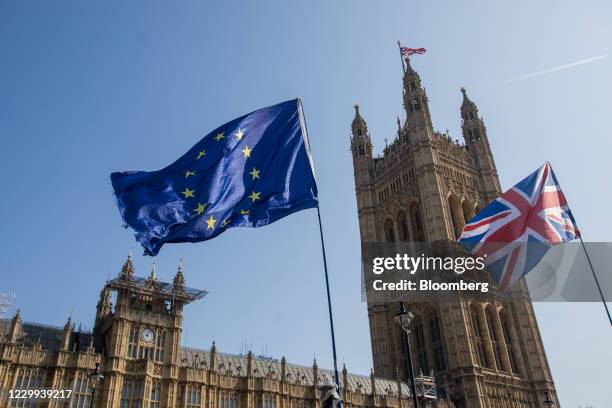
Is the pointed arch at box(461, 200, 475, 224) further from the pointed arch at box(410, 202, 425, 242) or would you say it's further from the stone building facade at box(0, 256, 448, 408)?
the stone building facade at box(0, 256, 448, 408)

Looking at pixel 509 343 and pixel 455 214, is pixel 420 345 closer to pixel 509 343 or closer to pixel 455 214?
pixel 509 343

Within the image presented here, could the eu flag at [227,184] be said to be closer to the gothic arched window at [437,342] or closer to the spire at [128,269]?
the spire at [128,269]

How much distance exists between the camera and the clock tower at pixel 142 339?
4612cm

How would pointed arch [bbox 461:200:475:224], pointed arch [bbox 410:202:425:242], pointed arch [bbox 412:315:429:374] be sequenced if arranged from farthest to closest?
pointed arch [bbox 461:200:475:224] < pointed arch [bbox 410:202:425:242] < pointed arch [bbox 412:315:429:374]

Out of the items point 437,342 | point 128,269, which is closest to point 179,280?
point 128,269

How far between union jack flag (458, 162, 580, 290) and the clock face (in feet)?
103

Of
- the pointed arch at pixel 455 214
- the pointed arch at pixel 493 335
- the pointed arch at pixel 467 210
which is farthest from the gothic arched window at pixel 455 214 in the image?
the pointed arch at pixel 493 335

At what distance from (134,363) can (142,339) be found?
7.89ft

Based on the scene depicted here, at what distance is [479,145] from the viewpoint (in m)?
102

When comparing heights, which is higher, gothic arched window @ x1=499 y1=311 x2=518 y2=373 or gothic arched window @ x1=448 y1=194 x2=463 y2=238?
gothic arched window @ x1=448 y1=194 x2=463 y2=238

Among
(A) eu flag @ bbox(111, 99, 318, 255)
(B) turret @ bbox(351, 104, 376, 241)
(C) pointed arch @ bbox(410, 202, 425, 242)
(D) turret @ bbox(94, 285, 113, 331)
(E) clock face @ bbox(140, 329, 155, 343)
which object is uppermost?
(B) turret @ bbox(351, 104, 376, 241)

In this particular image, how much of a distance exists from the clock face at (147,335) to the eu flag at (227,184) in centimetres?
3124

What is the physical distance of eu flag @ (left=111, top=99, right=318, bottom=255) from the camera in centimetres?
2120

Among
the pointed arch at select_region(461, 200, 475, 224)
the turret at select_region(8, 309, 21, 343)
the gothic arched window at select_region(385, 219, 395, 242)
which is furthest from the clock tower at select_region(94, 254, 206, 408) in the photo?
the pointed arch at select_region(461, 200, 475, 224)
